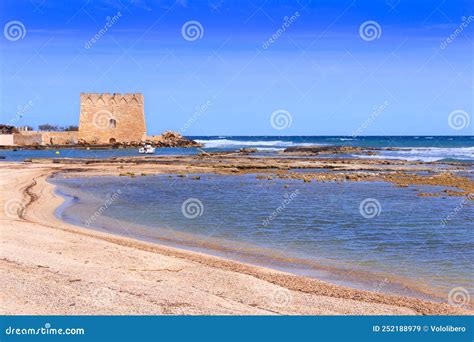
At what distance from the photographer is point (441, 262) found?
438 inches

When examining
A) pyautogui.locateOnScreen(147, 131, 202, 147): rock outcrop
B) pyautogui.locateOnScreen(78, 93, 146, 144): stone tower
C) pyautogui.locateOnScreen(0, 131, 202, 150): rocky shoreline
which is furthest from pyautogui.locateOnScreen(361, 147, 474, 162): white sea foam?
pyautogui.locateOnScreen(78, 93, 146, 144): stone tower

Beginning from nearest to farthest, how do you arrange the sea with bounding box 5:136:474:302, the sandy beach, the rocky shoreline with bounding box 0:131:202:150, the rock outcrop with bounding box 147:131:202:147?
the sandy beach, the sea with bounding box 5:136:474:302, the rocky shoreline with bounding box 0:131:202:150, the rock outcrop with bounding box 147:131:202:147

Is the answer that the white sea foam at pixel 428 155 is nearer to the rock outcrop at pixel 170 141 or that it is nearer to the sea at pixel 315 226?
the sea at pixel 315 226

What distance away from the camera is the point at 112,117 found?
88.4m

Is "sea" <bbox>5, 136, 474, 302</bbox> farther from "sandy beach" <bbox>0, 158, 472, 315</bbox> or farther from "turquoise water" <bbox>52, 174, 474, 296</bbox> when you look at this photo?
"sandy beach" <bbox>0, 158, 472, 315</bbox>

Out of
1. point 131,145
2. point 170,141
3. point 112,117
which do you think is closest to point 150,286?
point 131,145

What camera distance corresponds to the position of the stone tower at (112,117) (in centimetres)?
8700

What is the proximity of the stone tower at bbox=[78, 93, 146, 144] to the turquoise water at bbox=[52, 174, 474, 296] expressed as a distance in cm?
6141

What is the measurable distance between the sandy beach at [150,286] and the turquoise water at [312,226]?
115cm

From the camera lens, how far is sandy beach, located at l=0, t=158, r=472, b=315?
296 inches

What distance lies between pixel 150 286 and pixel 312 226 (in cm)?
755
